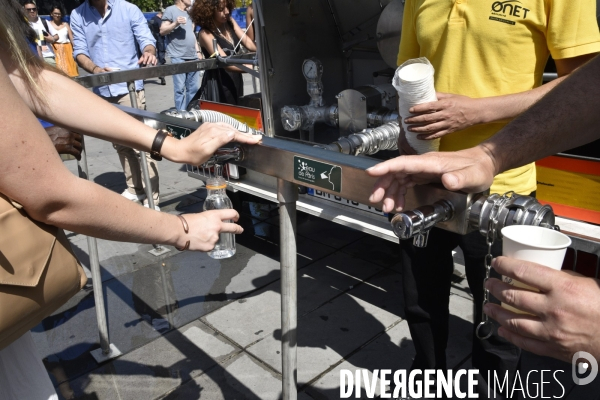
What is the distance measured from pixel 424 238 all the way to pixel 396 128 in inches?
61.9

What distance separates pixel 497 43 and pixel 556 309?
1162 mm

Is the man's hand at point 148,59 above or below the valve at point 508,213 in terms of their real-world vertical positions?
below

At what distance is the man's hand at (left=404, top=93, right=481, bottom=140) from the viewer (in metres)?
1.74

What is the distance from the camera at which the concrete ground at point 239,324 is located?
9.05ft

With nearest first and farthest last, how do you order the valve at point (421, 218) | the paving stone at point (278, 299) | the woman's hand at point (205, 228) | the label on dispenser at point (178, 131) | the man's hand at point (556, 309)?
the man's hand at point (556, 309) < the valve at point (421, 218) < the woman's hand at point (205, 228) < the label on dispenser at point (178, 131) < the paving stone at point (278, 299)

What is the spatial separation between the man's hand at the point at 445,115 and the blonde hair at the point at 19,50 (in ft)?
3.89

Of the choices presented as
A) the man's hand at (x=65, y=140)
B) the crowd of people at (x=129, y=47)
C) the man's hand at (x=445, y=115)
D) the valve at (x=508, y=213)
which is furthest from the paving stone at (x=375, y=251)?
the valve at (x=508, y=213)

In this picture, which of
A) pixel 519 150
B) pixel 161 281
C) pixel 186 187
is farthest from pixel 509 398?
pixel 186 187

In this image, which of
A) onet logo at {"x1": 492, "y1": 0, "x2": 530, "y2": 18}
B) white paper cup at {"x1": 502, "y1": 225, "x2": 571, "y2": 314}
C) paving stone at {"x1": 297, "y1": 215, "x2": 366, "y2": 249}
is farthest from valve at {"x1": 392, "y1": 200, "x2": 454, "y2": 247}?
paving stone at {"x1": 297, "y1": 215, "x2": 366, "y2": 249}

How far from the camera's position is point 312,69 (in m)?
3.80

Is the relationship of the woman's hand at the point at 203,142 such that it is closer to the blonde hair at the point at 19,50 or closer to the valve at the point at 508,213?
the blonde hair at the point at 19,50

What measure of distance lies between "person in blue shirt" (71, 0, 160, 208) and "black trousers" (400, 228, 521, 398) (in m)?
3.39

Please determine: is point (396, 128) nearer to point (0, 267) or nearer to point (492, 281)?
point (492, 281)

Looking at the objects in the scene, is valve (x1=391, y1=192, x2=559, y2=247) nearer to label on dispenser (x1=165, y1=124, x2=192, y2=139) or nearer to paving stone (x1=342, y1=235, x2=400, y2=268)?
label on dispenser (x1=165, y1=124, x2=192, y2=139)
